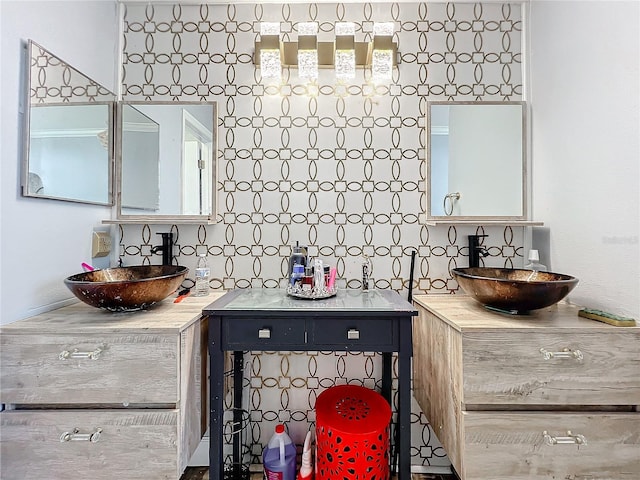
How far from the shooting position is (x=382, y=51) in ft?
5.69

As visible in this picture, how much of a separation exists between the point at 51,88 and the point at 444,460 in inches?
97.1

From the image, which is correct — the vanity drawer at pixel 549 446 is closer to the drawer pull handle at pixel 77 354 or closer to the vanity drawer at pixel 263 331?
the vanity drawer at pixel 263 331

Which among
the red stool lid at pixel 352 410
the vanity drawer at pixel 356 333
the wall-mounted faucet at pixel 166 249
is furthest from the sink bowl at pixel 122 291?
the red stool lid at pixel 352 410

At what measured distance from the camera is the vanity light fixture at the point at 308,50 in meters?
1.71

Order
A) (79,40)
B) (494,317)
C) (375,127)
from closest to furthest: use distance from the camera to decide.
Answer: (494,317) < (79,40) < (375,127)

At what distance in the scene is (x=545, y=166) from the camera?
171 cm

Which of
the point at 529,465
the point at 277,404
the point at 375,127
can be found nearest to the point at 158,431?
Answer: the point at 277,404

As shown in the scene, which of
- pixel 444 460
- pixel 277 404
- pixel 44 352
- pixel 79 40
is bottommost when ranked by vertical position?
pixel 444 460

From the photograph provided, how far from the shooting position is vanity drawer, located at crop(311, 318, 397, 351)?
132 centimetres

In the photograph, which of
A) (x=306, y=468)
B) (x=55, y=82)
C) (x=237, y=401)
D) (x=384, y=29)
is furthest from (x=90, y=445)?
(x=384, y=29)

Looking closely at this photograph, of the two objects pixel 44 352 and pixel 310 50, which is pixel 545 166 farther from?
pixel 44 352

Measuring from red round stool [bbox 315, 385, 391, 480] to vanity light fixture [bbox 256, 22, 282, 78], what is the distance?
161cm

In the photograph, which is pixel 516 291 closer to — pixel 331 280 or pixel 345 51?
pixel 331 280

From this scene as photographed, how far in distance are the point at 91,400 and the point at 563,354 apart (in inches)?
63.9
